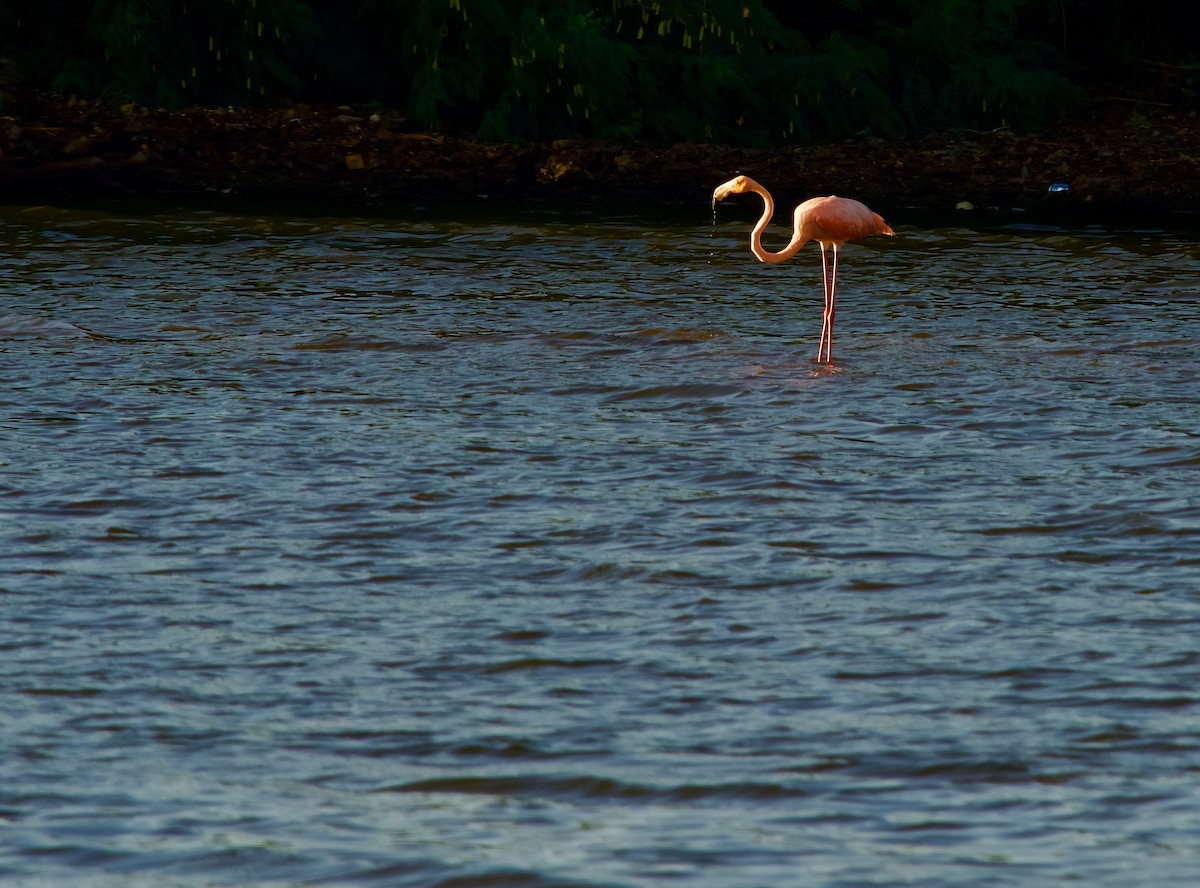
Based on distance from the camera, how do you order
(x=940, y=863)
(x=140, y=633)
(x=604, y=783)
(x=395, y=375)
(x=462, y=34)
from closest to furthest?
1. (x=940, y=863)
2. (x=604, y=783)
3. (x=140, y=633)
4. (x=395, y=375)
5. (x=462, y=34)

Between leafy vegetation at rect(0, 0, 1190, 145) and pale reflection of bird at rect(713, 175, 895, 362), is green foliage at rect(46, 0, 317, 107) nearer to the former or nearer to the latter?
leafy vegetation at rect(0, 0, 1190, 145)

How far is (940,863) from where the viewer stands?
4734mm

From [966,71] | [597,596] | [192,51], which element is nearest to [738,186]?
[597,596]

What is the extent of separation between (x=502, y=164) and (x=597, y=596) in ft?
43.2

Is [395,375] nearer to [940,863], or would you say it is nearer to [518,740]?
[518,740]

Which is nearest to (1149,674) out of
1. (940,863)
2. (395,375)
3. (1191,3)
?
(940,863)

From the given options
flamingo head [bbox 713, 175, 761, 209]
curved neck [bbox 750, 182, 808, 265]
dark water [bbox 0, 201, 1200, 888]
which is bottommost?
dark water [bbox 0, 201, 1200, 888]

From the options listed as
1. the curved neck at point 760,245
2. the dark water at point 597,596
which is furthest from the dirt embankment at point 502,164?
the curved neck at point 760,245

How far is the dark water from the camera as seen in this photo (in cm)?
499

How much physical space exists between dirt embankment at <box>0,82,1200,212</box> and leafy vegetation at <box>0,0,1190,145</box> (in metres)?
0.33

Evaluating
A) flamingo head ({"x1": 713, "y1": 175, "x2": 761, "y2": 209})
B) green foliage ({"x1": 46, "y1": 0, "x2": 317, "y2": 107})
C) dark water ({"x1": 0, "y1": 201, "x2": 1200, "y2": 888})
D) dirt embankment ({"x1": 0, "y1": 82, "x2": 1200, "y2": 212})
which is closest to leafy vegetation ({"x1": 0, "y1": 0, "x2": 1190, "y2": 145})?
green foliage ({"x1": 46, "y1": 0, "x2": 317, "y2": 107})

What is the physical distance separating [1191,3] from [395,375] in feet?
53.3

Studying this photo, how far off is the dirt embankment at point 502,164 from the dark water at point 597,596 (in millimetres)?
5616

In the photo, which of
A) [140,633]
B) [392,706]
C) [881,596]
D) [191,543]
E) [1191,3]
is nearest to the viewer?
[392,706]
